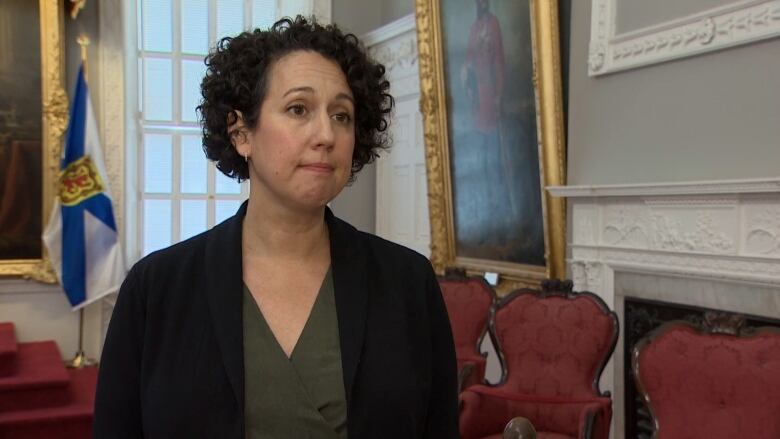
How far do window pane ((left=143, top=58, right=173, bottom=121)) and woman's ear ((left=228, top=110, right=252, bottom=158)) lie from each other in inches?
249

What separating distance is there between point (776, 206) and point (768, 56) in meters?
0.67

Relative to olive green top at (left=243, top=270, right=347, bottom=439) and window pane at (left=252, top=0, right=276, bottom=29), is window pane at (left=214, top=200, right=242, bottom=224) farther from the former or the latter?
olive green top at (left=243, top=270, right=347, bottom=439)

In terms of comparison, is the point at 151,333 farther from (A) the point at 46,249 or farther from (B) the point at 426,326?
(A) the point at 46,249

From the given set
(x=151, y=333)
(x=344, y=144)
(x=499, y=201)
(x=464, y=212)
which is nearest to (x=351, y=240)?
(x=344, y=144)

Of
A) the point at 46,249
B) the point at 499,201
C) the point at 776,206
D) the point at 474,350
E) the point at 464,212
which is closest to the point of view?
the point at 776,206

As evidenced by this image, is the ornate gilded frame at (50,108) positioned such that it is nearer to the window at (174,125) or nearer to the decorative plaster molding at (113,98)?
the decorative plaster molding at (113,98)

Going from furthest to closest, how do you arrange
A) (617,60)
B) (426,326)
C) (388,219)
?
(388,219) → (617,60) → (426,326)

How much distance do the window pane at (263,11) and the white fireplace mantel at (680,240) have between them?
4197mm

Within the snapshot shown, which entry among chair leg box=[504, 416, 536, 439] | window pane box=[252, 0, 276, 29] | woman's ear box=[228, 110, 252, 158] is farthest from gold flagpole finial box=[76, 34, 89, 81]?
chair leg box=[504, 416, 536, 439]

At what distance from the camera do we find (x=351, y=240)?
5.00ft

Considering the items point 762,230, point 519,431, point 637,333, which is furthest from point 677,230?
point 519,431

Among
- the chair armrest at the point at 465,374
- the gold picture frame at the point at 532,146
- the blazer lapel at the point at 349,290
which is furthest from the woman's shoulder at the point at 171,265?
the gold picture frame at the point at 532,146

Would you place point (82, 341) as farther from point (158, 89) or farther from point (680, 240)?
point (680, 240)

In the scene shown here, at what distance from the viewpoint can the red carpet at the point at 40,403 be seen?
521cm
